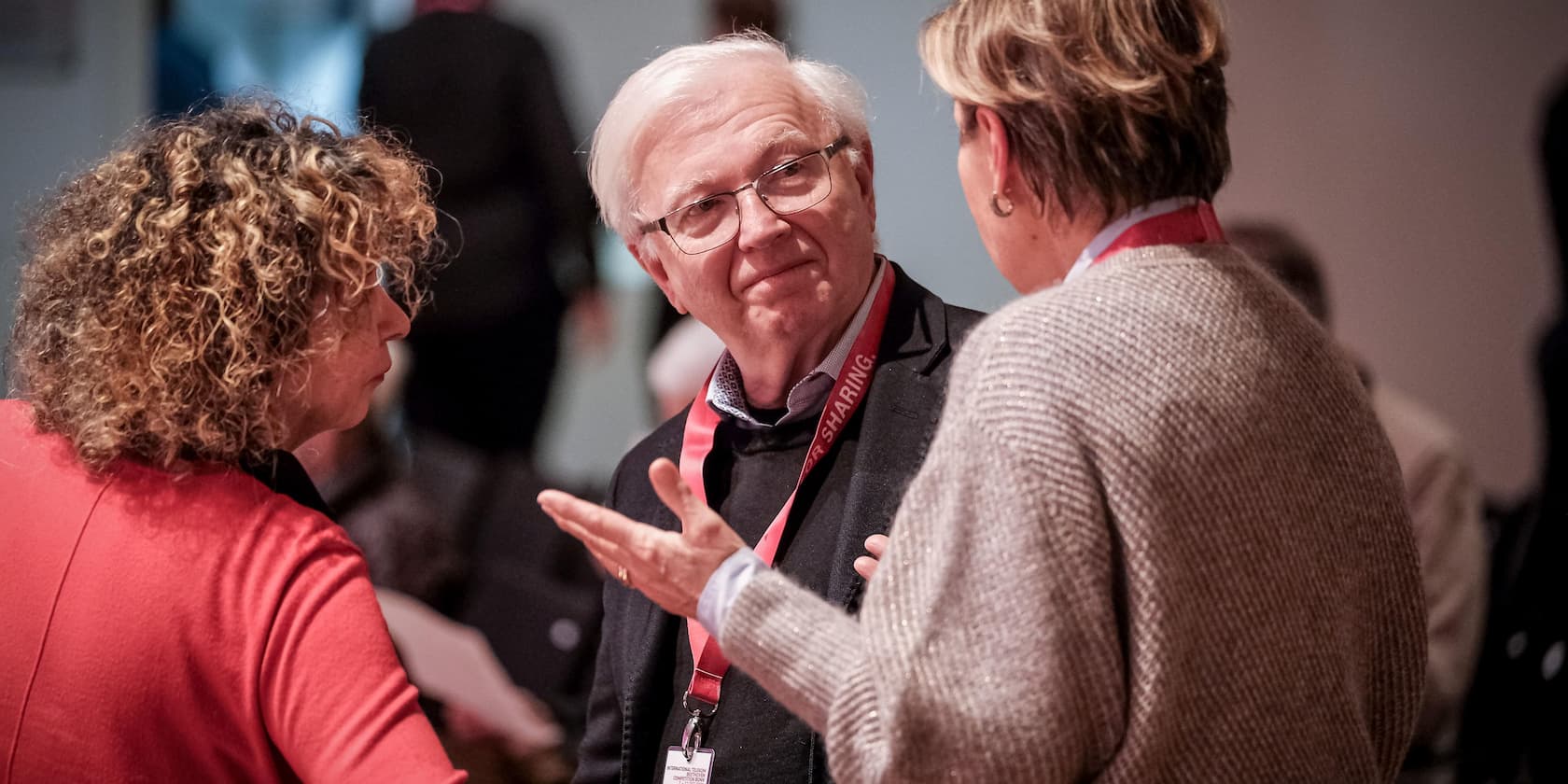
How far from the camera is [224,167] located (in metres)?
1.61

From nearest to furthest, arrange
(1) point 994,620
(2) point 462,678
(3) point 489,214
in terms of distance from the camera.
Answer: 1. (1) point 994,620
2. (2) point 462,678
3. (3) point 489,214

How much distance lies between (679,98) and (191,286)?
0.78 m

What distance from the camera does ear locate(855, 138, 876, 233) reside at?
7.00 ft

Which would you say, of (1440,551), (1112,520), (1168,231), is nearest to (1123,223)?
(1168,231)

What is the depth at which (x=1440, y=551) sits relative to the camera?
10.8ft

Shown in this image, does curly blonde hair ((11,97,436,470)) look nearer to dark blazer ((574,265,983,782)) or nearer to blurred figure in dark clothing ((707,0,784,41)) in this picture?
dark blazer ((574,265,983,782))

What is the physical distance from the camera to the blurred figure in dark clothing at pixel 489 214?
4.72 metres

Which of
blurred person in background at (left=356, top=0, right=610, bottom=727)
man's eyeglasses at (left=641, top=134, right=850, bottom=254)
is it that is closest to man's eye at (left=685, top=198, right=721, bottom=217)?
man's eyeglasses at (left=641, top=134, right=850, bottom=254)

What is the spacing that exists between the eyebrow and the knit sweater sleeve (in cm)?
80

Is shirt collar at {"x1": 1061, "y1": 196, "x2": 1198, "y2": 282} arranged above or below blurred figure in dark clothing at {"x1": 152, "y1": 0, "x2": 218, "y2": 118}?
above

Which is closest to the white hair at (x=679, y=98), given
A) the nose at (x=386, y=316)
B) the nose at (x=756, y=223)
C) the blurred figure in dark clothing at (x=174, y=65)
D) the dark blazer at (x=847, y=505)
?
the nose at (x=756, y=223)

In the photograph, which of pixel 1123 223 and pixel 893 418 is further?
pixel 893 418

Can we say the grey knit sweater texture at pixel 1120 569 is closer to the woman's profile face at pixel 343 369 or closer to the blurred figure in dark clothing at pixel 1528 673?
the woman's profile face at pixel 343 369

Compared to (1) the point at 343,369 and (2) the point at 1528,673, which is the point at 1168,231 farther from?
(2) the point at 1528,673
